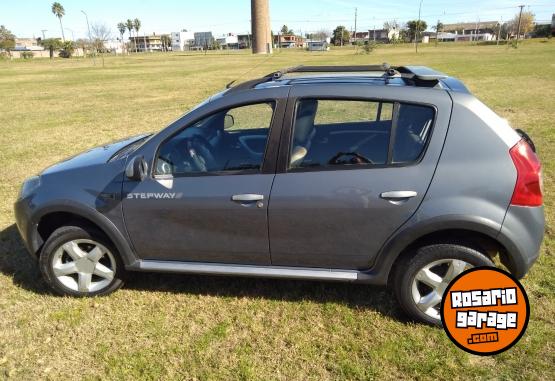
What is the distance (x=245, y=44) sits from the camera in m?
132

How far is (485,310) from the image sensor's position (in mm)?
2201

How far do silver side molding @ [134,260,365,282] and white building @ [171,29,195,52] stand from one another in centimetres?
13931

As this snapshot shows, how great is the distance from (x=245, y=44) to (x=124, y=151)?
445 ft

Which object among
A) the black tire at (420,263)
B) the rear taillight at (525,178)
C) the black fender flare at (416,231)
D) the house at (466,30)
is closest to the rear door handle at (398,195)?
the black fender flare at (416,231)

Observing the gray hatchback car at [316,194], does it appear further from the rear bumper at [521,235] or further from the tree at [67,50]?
the tree at [67,50]

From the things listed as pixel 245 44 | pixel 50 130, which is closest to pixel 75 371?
pixel 50 130

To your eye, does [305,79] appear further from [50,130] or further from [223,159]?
[50,130]

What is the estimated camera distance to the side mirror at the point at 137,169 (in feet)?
9.73

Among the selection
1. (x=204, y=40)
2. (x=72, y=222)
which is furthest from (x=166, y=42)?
(x=72, y=222)

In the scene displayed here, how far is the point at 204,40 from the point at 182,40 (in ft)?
68.6

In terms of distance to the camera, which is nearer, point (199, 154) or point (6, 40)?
point (199, 154)

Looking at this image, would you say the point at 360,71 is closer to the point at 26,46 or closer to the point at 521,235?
the point at 521,235

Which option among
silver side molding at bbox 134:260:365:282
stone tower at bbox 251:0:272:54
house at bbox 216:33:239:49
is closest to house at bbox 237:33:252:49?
house at bbox 216:33:239:49

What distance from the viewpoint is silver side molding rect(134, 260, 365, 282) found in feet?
9.87
